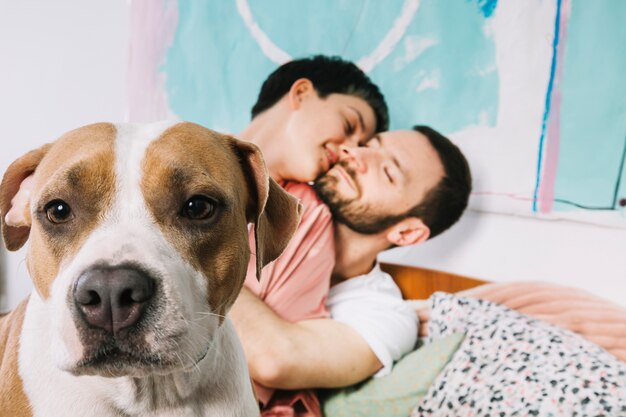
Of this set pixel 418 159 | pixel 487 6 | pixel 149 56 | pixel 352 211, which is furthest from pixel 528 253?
pixel 149 56

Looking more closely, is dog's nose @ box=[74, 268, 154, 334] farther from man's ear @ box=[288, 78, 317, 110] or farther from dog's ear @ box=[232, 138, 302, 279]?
man's ear @ box=[288, 78, 317, 110]

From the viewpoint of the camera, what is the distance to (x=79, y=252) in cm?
96

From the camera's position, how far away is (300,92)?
2424 mm

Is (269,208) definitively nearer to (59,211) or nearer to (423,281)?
(59,211)

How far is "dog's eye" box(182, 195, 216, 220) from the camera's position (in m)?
1.08

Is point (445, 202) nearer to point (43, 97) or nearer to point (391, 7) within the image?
point (391, 7)

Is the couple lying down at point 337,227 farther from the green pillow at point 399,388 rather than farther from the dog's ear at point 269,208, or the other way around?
the dog's ear at point 269,208

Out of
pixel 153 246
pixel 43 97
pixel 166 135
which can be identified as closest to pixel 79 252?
pixel 153 246

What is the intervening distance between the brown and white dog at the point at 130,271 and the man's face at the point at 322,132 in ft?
3.39

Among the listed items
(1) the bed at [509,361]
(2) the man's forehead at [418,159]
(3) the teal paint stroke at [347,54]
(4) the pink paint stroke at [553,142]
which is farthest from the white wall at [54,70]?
(4) the pink paint stroke at [553,142]

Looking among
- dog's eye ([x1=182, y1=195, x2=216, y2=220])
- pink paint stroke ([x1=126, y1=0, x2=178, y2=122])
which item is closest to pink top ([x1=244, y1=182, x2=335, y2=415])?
dog's eye ([x1=182, y1=195, x2=216, y2=220])

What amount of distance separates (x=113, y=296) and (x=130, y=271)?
0.05 meters

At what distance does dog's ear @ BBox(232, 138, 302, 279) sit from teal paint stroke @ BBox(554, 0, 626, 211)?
125cm

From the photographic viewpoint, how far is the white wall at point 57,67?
3.24 m
